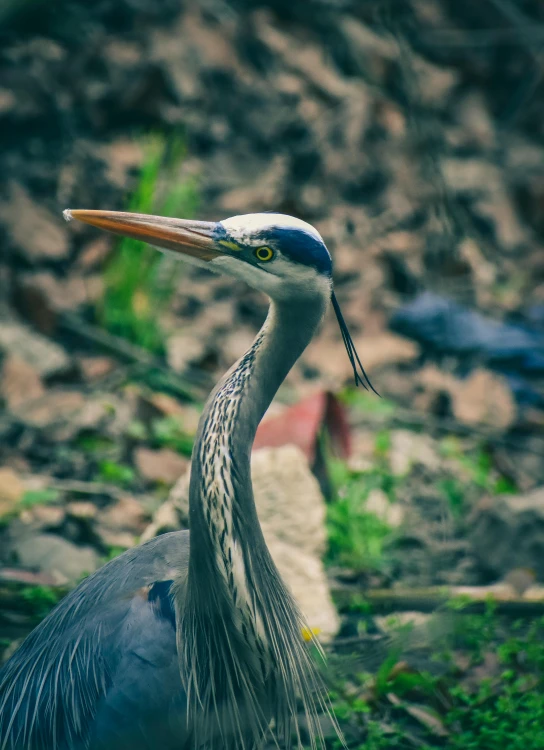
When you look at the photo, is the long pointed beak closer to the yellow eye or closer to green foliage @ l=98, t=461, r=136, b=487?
the yellow eye

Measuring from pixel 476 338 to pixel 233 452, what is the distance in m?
3.45

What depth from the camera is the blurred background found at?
10.8ft

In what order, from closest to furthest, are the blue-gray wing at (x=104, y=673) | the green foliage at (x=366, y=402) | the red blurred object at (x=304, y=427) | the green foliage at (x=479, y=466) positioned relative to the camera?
the blue-gray wing at (x=104, y=673)
the red blurred object at (x=304, y=427)
the green foliage at (x=479, y=466)
the green foliage at (x=366, y=402)

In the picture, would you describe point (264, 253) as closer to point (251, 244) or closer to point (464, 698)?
point (251, 244)

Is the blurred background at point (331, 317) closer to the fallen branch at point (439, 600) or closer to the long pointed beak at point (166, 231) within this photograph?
the fallen branch at point (439, 600)

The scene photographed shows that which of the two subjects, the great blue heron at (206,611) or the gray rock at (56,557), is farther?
the gray rock at (56,557)

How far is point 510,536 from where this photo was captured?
148 inches

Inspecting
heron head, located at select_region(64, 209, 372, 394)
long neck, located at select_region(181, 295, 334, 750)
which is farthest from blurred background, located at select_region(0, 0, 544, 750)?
heron head, located at select_region(64, 209, 372, 394)

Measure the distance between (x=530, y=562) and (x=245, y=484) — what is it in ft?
5.75

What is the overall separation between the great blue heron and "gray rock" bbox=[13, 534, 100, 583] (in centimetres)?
82

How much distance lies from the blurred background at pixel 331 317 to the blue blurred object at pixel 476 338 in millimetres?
14

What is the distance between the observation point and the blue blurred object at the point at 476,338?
5.41 metres

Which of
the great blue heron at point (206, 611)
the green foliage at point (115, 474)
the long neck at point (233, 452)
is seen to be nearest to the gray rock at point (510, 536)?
the green foliage at point (115, 474)

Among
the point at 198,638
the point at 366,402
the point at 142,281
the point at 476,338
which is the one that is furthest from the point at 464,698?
the point at 476,338
